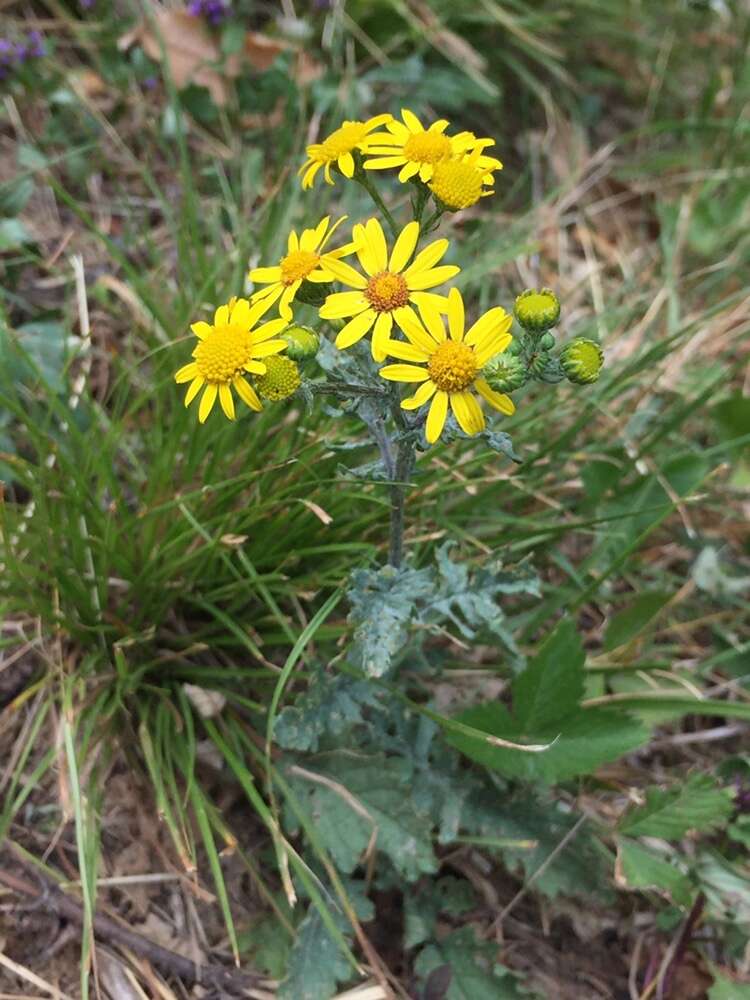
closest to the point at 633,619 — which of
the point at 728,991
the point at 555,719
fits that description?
the point at 555,719

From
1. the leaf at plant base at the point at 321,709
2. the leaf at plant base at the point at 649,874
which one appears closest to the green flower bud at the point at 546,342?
the leaf at plant base at the point at 321,709

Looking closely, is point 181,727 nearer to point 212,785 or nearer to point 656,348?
point 212,785

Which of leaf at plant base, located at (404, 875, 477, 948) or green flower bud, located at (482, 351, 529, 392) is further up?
green flower bud, located at (482, 351, 529, 392)

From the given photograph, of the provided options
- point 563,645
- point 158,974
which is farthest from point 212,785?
point 563,645

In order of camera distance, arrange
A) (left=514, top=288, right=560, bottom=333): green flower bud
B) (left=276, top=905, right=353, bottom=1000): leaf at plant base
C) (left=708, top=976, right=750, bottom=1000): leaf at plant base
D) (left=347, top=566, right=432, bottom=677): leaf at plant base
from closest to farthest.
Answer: (left=514, top=288, right=560, bottom=333): green flower bud → (left=347, top=566, right=432, bottom=677): leaf at plant base → (left=276, top=905, right=353, bottom=1000): leaf at plant base → (left=708, top=976, right=750, bottom=1000): leaf at plant base

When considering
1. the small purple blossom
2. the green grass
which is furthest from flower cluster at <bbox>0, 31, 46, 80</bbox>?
the small purple blossom

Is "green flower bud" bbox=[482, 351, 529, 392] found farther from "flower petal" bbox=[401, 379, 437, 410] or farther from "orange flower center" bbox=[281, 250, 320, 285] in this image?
"orange flower center" bbox=[281, 250, 320, 285]

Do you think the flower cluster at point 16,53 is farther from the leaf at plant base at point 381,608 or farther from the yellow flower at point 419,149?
the leaf at plant base at point 381,608

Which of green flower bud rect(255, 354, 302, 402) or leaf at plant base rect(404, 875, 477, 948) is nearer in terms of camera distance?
green flower bud rect(255, 354, 302, 402)
